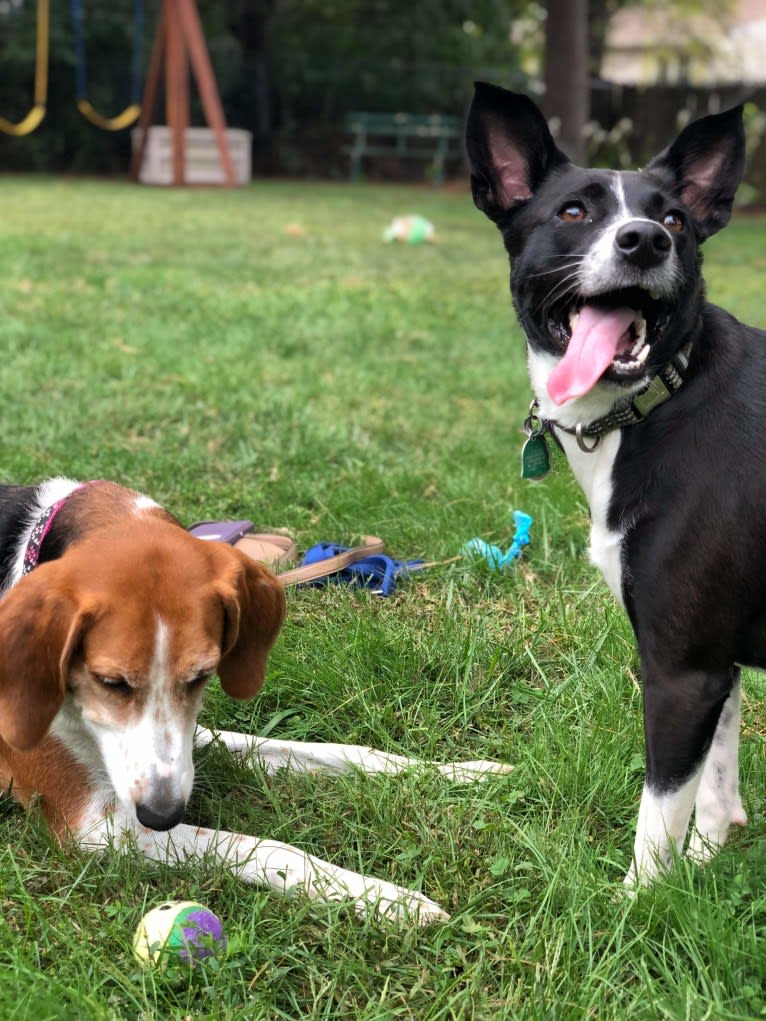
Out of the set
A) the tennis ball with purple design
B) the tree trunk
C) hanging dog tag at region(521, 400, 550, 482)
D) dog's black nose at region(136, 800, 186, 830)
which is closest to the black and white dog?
hanging dog tag at region(521, 400, 550, 482)

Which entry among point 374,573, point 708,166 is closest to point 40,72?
point 374,573

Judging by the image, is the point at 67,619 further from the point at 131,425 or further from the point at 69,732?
the point at 131,425

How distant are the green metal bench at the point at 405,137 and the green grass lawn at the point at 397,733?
73.4 feet

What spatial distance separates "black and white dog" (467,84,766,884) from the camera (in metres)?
2.53

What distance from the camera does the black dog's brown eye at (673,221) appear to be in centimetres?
280

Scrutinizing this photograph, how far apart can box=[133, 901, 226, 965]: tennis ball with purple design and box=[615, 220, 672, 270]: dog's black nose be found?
70.4 inches

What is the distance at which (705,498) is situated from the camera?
253 cm

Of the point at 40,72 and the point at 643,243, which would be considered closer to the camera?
the point at 643,243

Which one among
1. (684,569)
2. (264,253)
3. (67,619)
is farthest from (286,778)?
(264,253)

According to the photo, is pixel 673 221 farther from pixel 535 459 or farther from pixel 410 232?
pixel 410 232

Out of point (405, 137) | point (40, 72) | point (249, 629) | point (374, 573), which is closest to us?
point (249, 629)

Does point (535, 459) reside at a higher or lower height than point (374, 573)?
higher

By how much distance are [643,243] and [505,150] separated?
2.21ft

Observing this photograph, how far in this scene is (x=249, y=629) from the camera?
2959 mm
